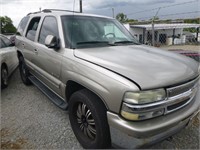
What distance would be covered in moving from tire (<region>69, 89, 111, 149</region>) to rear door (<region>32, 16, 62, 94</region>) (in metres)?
0.64

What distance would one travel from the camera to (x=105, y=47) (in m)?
2.96

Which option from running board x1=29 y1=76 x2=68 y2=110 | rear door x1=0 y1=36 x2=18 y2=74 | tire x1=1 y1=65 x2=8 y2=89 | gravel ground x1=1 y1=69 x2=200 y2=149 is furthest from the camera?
rear door x1=0 y1=36 x2=18 y2=74

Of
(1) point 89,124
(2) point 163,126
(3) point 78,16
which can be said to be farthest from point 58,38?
(2) point 163,126

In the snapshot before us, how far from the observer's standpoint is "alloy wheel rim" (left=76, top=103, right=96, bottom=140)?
2.43 metres

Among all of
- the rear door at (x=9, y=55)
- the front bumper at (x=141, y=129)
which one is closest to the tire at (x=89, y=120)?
the front bumper at (x=141, y=129)

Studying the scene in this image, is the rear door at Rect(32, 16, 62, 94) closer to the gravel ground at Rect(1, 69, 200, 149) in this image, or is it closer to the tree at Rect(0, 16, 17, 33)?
the gravel ground at Rect(1, 69, 200, 149)

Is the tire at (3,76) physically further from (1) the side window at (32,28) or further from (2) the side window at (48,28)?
(2) the side window at (48,28)

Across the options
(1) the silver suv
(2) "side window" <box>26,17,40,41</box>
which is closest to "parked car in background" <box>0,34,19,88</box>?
(2) "side window" <box>26,17,40,41</box>

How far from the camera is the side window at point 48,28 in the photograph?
328 cm

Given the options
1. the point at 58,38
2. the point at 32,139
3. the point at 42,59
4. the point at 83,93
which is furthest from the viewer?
the point at 42,59

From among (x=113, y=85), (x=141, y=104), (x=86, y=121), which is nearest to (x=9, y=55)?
(x=86, y=121)

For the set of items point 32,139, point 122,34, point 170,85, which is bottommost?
point 32,139

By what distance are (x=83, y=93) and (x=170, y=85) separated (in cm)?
104

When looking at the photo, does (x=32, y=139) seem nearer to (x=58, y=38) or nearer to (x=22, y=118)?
(x=22, y=118)
